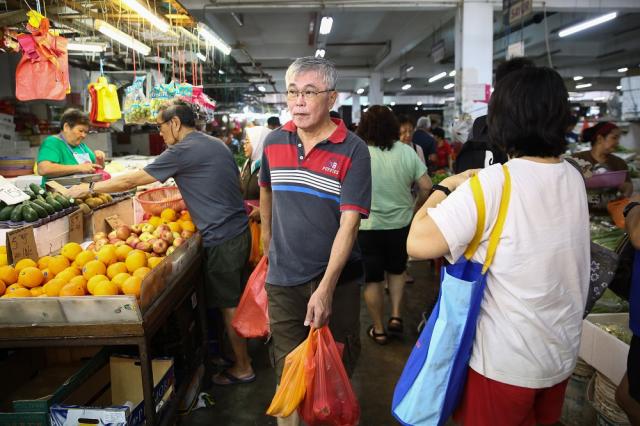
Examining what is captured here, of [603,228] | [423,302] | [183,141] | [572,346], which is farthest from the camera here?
[423,302]

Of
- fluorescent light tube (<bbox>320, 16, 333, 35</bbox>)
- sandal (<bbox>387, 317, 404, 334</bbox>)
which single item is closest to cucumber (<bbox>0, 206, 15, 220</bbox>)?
sandal (<bbox>387, 317, 404, 334</bbox>)

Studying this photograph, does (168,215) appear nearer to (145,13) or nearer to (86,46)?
(145,13)

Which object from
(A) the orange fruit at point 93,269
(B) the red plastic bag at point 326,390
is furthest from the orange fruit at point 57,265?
(B) the red plastic bag at point 326,390

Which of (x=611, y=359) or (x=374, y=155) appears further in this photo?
(x=374, y=155)

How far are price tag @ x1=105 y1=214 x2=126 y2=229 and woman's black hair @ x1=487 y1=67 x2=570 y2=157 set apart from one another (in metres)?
2.81

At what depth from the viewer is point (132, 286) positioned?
2.20 metres

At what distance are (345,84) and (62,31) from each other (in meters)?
20.4

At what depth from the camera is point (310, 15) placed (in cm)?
1094

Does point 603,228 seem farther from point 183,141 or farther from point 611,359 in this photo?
point 183,141

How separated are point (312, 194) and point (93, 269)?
3.89ft

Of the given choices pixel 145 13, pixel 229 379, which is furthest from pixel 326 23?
pixel 229 379

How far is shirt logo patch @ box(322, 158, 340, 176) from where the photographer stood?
208 centimetres

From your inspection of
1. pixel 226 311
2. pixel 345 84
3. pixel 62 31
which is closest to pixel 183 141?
pixel 226 311

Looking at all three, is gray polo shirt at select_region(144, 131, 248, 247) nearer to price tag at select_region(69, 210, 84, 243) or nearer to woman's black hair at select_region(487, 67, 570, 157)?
price tag at select_region(69, 210, 84, 243)
